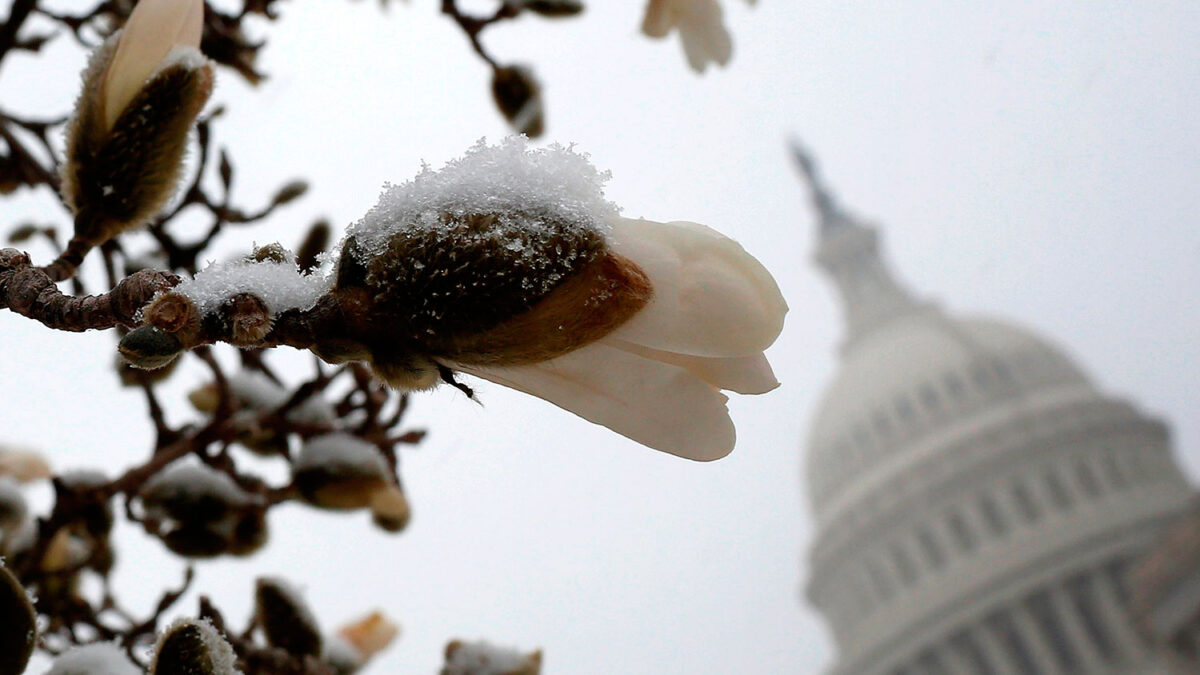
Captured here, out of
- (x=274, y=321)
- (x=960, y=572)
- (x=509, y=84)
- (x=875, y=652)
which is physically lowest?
(x=875, y=652)

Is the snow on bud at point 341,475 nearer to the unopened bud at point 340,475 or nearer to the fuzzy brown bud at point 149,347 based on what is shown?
the unopened bud at point 340,475

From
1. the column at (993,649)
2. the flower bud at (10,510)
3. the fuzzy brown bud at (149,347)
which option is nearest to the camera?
the fuzzy brown bud at (149,347)

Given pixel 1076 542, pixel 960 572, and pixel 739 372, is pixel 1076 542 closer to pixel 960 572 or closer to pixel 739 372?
pixel 960 572

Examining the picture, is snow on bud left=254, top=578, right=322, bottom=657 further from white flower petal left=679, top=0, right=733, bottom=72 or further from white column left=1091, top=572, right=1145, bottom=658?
white column left=1091, top=572, right=1145, bottom=658

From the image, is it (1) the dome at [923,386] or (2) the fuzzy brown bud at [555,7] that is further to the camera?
(1) the dome at [923,386]

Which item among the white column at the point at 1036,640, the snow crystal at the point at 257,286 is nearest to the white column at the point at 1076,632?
the white column at the point at 1036,640

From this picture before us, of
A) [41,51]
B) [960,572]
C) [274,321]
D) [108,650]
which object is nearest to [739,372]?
[274,321]

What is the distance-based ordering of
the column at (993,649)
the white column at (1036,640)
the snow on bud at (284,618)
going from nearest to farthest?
the snow on bud at (284,618)
the white column at (1036,640)
the column at (993,649)

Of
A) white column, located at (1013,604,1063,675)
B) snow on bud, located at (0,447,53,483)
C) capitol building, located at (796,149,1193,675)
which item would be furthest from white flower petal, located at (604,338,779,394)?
white column, located at (1013,604,1063,675)
